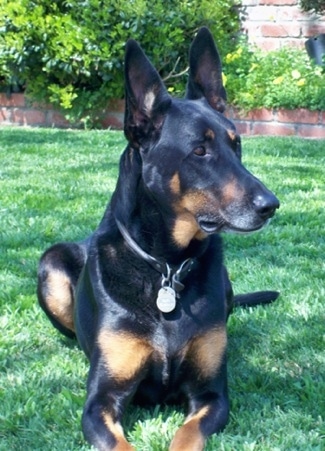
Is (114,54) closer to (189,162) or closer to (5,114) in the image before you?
(5,114)

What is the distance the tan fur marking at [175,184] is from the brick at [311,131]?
7961 mm

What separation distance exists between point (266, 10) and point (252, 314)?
8448mm

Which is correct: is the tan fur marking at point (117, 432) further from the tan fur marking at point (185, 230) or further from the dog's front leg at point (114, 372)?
the tan fur marking at point (185, 230)

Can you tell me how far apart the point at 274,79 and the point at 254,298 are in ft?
23.4

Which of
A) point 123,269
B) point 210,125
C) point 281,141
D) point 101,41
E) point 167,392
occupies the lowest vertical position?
point 281,141

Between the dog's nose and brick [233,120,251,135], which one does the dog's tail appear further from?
brick [233,120,251,135]

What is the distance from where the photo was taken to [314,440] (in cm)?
296

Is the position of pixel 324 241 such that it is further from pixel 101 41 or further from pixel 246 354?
pixel 101 41

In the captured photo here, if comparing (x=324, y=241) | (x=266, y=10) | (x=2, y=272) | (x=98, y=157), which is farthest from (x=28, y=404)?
(x=266, y=10)

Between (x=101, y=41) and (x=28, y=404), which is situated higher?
(x=28, y=404)

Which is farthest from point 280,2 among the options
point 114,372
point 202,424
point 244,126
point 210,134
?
point 202,424

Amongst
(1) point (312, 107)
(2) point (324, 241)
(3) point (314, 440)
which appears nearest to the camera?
(3) point (314, 440)

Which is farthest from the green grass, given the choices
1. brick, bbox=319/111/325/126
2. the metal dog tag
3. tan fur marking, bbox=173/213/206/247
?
brick, bbox=319/111/325/126

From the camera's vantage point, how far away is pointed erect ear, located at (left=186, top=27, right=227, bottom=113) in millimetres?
3695
